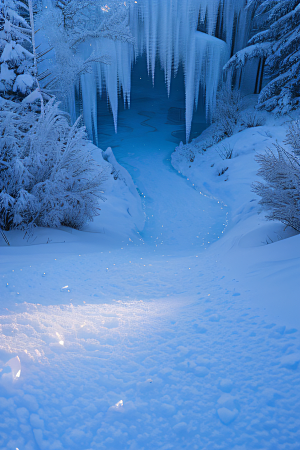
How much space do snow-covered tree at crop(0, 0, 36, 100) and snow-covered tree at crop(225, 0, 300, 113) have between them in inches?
319

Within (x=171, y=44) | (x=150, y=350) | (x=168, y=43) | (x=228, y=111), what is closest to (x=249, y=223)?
(x=150, y=350)

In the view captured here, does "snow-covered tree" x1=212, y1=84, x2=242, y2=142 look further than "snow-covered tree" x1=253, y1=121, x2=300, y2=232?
Yes

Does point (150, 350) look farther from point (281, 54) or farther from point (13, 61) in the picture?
point (281, 54)

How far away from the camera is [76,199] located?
174 inches

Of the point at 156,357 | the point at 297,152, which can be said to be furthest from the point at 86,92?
the point at 156,357

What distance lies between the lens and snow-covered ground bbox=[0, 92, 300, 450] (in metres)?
0.95

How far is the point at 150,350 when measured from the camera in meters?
1.39

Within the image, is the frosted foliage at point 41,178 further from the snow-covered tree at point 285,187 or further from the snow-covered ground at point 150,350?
the snow-covered tree at point 285,187

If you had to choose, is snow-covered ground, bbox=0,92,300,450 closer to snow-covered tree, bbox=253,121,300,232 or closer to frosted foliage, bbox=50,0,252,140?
snow-covered tree, bbox=253,121,300,232

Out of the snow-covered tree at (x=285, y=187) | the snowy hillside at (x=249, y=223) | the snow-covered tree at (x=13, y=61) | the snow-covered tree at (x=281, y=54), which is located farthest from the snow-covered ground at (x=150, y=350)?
the snow-covered tree at (x=281, y=54)

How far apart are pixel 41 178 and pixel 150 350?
364 centimetres

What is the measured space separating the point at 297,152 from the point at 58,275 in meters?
3.09

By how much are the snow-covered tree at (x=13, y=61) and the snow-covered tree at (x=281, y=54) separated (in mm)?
8099

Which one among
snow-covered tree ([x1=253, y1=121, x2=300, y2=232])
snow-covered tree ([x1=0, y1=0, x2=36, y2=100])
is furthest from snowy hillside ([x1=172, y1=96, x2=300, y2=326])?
snow-covered tree ([x1=0, y1=0, x2=36, y2=100])
